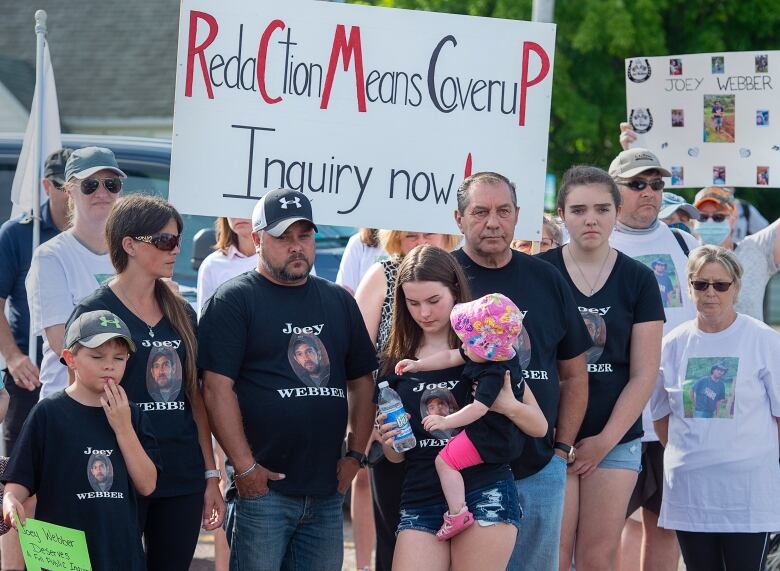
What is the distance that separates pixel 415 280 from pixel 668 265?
1782mm

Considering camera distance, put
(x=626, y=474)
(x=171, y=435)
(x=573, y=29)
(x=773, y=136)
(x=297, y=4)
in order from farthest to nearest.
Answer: (x=573, y=29) < (x=773, y=136) < (x=297, y=4) < (x=626, y=474) < (x=171, y=435)

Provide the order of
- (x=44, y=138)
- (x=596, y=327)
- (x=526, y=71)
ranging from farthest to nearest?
(x=44, y=138) → (x=526, y=71) → (x=596, y=327)

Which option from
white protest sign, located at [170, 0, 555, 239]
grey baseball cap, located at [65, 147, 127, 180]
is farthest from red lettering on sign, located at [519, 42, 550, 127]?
grey baseball cap, located at [65, 147, 127, 180]

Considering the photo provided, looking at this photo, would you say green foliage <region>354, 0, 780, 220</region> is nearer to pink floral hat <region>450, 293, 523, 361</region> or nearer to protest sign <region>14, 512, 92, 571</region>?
pink floral hat <region>450, 293, 523, 361</region>

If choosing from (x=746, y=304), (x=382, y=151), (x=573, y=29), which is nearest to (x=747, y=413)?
(x=746, y=304)

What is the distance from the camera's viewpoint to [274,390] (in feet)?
13.8

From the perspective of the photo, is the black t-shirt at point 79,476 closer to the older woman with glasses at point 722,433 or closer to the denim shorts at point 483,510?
the denim shorts at point 483,510

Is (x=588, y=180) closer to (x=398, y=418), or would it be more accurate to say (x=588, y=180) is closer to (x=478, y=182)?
(x=478, y=182)

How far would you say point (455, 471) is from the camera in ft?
13.1

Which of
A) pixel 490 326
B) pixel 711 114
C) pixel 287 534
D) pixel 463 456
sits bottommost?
pixel 287 534

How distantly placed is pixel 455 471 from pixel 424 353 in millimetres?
453

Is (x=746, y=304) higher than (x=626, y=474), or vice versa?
(x=746, y=304)

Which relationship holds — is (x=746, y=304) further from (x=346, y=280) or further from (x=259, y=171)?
(x=259, y=171)

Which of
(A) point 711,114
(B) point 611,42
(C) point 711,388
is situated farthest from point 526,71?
(B) point 611,42
